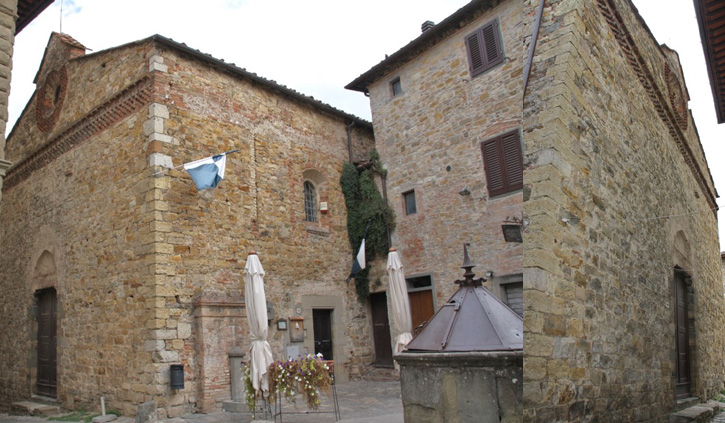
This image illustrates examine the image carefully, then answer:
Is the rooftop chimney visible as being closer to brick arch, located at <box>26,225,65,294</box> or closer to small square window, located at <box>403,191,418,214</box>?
small square window, located at <box>403,191,418,214</box>

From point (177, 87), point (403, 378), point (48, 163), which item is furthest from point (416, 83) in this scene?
point (403, 378)

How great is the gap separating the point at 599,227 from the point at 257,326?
587cm

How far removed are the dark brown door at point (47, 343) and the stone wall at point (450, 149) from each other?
824 cm

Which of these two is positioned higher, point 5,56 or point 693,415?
point 5,56

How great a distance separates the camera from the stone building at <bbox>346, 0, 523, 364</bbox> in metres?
11.9

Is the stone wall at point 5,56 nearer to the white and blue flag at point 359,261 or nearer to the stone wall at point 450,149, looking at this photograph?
the white and blue flag at point 359,261

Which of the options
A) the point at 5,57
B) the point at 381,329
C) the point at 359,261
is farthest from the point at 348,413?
the point at 5,57

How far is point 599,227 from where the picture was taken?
598cm

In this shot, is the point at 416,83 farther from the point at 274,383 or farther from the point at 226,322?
the point at 274,383

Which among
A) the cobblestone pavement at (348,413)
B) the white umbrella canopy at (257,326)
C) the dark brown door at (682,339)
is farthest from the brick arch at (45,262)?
the dark brown door at (682,339)

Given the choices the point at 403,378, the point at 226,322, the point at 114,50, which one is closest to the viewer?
the point at 403,378

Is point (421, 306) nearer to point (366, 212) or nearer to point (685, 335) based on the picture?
point (366, 212)

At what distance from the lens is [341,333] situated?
45.1 ft

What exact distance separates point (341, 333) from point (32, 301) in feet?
24.5
